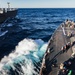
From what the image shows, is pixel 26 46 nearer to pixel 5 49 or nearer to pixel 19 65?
pixel 5 49

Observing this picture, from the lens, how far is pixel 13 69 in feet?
152

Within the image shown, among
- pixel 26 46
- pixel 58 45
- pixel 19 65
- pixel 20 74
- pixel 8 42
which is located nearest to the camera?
pixel 20 74

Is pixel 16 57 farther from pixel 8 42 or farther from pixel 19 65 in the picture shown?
pixel 8 42

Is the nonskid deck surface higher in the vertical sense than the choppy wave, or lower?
higher

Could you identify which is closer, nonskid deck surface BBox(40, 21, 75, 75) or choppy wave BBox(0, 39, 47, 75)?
nonskid deck surface BBox(40, 21, 75, 75)

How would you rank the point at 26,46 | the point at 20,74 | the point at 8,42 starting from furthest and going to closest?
the point at 8,42, the point at 26,46, the point at 20,74

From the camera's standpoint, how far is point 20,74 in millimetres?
44500

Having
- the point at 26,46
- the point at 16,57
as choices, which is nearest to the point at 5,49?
the point at 26,46

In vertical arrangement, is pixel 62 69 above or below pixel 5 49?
above

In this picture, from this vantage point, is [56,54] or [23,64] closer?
[56,54]

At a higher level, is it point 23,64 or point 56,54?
point 56,54

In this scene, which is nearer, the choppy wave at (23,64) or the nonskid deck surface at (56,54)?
the nonskid deck surface at (56,54)

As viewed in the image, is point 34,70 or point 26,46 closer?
point 34,70

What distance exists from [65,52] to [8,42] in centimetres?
3887
